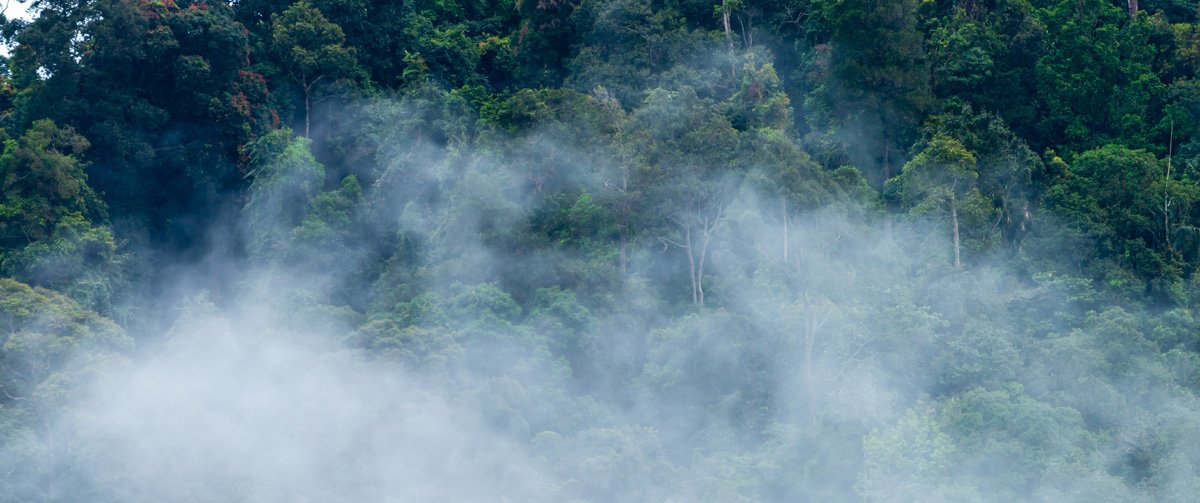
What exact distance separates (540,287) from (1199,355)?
329 inches

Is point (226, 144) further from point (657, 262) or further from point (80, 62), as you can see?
point (657, 262)

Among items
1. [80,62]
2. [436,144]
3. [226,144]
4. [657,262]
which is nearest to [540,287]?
[657,262]

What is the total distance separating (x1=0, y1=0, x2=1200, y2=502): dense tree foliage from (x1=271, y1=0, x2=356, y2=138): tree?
0.15 feet

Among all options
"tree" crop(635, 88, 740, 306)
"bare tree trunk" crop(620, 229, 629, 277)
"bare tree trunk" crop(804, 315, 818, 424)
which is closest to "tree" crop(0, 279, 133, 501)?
"bare tree trunk" crop(620, 229, 629, 277)

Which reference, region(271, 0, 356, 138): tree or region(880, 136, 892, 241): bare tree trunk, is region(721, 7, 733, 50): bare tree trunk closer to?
region(880, 136, 892, 241): bare tree trunk

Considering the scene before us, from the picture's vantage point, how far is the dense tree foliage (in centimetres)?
2200

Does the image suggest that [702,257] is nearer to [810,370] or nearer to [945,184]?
[810,370]

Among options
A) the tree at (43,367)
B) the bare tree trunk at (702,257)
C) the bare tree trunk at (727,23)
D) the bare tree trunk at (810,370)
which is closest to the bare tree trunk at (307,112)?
the tree at (43,367)

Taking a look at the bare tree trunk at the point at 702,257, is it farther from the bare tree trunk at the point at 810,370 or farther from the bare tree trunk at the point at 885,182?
the bare tree trunk at the point at 885,182

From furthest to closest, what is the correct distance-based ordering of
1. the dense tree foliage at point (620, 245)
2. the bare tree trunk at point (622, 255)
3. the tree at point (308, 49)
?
the tree at point (308, 49)
the bare tree trunk at point (622, 255)
the dense tree foliage at point (620, 245)

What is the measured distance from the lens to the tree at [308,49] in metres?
27.3

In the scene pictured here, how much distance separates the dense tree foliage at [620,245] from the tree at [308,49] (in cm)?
5

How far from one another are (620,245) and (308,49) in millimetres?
5859

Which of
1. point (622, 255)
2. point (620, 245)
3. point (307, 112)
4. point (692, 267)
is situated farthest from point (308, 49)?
point (692, 267)
